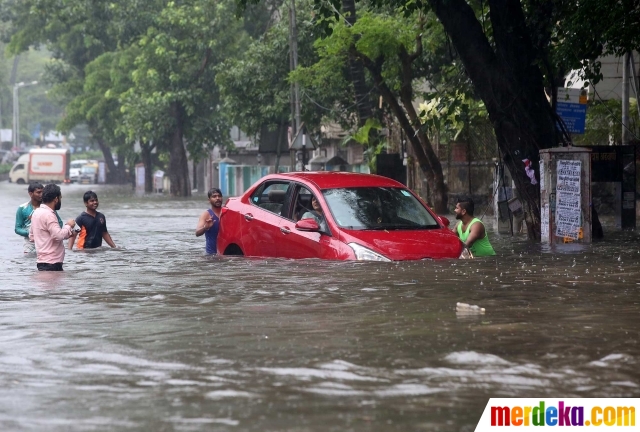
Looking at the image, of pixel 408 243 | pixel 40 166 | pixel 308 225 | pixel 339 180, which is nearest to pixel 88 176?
pixel 40 166

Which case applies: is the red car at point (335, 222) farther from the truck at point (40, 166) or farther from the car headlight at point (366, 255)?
the truck at point (40, 166)

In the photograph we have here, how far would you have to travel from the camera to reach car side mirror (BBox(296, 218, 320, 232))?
12609 millimetres

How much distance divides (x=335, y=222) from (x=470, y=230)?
5.86 feet

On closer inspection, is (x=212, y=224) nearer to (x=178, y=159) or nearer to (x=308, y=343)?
(x=308, y=343)

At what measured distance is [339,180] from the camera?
45.2 feet

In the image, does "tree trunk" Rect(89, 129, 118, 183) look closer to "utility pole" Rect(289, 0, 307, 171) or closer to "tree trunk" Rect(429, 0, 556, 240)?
"utility pole" Rect(289, 0, 307, 171)

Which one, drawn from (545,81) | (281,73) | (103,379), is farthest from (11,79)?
(103,379)

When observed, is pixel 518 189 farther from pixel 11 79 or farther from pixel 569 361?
pixel 11 79

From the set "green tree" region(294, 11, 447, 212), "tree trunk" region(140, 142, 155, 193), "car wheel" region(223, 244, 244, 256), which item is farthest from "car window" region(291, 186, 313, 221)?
"tree trunk" region(140, 142, 155, 193)

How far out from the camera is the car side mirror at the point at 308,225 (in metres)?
12.6

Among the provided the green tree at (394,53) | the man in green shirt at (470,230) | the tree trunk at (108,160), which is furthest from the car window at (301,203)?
the tree trunk at (108,160)

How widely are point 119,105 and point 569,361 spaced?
170 ft

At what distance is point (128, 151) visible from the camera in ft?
207

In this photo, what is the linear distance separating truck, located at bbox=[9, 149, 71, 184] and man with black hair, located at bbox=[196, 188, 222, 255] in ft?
218
